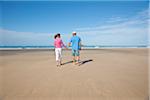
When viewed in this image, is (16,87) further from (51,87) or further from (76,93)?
(76,93)

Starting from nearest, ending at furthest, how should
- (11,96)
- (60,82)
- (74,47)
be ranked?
1. (11,96)
2. (60,82)
3. (74,47)

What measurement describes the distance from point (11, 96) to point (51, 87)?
1.30 m

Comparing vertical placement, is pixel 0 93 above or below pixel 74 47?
below

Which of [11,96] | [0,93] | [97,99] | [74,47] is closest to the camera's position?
[97,99]

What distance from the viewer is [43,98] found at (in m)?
4.46

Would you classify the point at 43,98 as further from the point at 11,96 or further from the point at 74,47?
the point at 74,47

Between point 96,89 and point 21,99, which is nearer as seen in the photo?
point 21,99

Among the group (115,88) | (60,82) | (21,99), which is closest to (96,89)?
(115,88)

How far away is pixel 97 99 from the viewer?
4.37 m

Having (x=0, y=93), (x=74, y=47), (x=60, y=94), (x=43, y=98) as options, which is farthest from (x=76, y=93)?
(x=74, y=47)

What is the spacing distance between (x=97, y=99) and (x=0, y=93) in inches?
120

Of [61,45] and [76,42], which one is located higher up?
[76,42]

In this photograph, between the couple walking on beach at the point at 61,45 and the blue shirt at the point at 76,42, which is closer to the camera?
the couple walking on beach at the point at 61,45

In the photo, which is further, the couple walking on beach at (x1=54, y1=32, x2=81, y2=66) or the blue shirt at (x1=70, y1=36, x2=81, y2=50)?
the blue shirt at (x1=70, y1=36, x2=81, y2=50)
